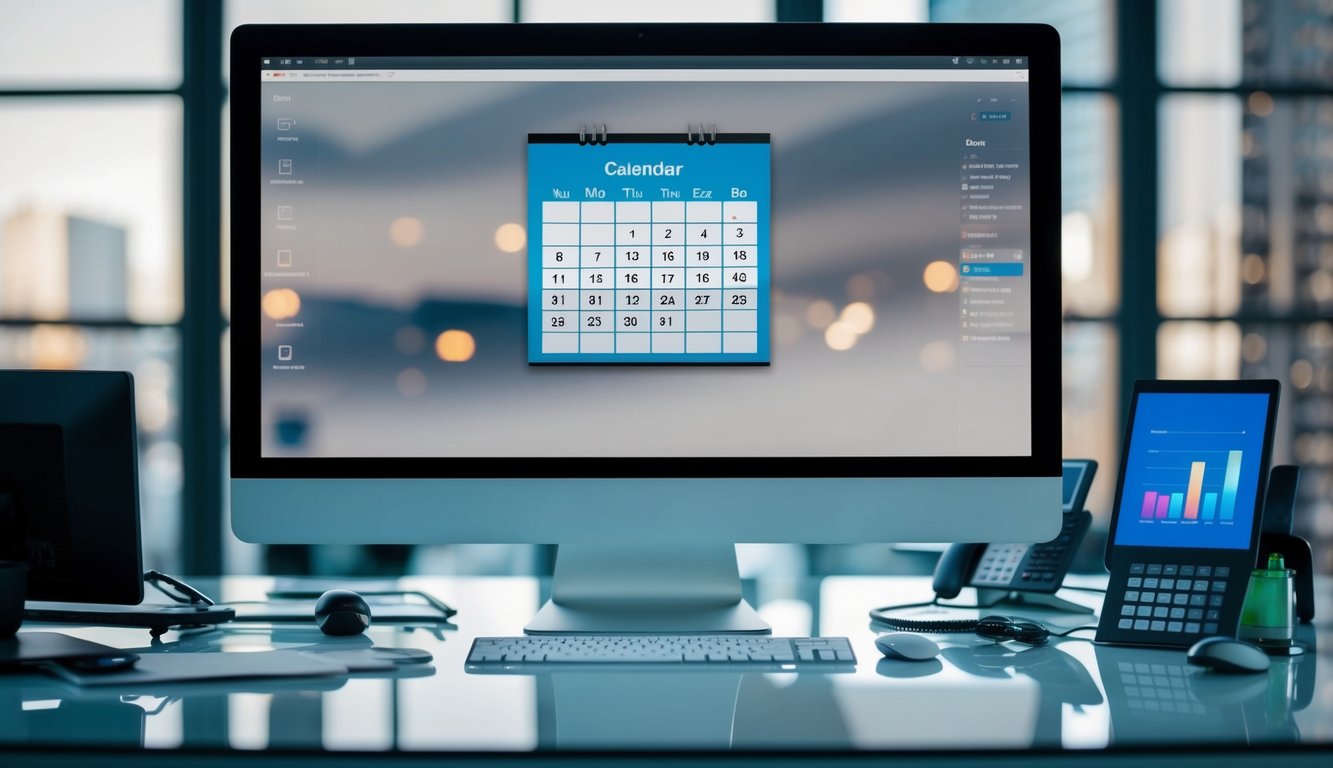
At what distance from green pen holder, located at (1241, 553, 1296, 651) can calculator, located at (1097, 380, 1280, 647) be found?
0.15 feet

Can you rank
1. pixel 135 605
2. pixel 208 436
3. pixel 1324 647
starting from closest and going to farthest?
pixel 1324 647
pixel 135 605
pixel 208 436

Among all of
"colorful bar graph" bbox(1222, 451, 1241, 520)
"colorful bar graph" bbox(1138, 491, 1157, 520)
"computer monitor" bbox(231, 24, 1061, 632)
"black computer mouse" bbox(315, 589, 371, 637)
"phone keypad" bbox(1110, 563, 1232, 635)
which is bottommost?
"black computer mouse" bbox(315, 589, 371, 637)

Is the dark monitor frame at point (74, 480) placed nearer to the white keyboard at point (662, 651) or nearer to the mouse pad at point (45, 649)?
the mouse pad at point (45, 649)

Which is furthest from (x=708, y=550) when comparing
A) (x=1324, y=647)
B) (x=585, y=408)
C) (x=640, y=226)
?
(x=1324, y=647)

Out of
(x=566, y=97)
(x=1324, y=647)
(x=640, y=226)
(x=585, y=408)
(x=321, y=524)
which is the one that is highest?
(x=566, y=97)

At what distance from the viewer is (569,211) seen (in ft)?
3.69

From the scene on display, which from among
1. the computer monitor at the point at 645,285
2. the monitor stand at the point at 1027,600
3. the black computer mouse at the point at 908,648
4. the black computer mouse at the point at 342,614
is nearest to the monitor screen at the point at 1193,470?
the computer monitor at the point at 645,285

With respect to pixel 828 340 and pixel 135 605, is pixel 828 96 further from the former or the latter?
pixel 135 605

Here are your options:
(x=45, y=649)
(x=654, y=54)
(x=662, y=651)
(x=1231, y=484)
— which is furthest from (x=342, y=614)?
(x=1231, y=484)

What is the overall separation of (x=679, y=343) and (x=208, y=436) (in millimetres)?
1931

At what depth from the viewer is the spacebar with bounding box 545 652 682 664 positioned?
3.08ft

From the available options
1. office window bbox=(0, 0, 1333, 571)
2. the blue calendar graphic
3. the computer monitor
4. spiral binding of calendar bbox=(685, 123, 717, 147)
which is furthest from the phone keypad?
office window bbox=(0, 0, 1333, 571)

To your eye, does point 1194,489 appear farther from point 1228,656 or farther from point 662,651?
point 662,651

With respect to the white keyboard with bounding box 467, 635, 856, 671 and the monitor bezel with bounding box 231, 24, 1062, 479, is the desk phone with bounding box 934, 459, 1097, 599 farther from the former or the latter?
the white keyboard with bounding box 467, 635, 856, 671
